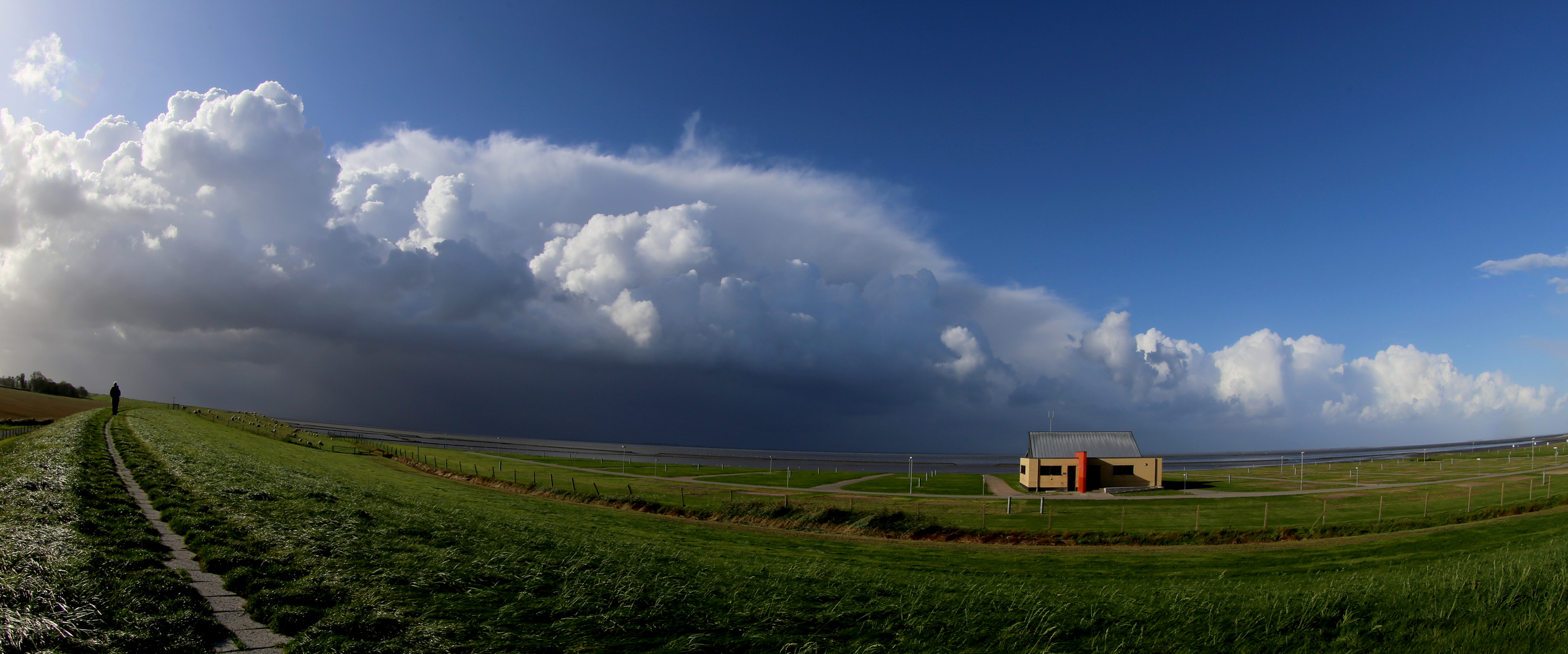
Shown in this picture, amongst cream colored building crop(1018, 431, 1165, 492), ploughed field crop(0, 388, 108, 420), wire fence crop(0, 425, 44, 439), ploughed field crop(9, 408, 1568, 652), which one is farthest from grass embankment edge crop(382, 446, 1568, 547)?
ploughed field crop(0, 388, 108, 420)

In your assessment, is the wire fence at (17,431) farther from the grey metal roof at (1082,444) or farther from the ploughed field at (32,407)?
the grey metal roof at (1082,444)

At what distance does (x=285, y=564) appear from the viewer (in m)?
10.6

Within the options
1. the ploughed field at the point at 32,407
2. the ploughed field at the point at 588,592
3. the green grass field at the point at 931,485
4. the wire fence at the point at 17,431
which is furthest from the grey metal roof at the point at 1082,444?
the ploughed field at the point at 32,407

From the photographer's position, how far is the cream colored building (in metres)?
69.3

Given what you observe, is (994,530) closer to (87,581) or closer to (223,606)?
(223,606)

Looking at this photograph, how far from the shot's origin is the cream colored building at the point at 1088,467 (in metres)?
69.3

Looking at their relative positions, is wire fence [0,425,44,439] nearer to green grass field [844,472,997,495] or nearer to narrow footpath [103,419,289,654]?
narrow footpath [103,419,289,654]

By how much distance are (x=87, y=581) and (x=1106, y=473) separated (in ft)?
259

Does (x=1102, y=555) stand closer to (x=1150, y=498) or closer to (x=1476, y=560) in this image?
(x=1476, y=560)

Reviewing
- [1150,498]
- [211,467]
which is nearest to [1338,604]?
[211,467]

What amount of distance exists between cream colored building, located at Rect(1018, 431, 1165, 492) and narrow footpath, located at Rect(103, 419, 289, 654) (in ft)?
237

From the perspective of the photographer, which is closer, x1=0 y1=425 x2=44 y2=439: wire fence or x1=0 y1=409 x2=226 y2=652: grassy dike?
x1=0 y1=409 x2=226 y2=652: grassy dike

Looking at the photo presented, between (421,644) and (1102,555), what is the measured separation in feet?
106

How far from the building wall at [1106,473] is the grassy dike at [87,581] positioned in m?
72.6
